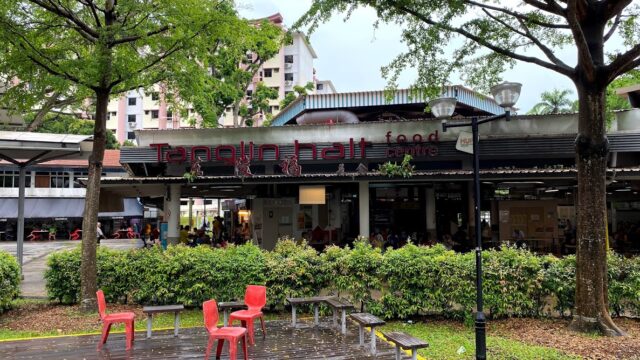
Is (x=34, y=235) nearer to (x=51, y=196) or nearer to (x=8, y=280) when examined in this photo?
(x=51, y=196)

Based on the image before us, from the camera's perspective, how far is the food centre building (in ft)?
48.5

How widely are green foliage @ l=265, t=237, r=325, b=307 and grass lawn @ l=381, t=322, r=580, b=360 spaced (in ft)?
5.56

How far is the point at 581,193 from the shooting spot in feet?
27.4

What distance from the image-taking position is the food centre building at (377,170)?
14.8m

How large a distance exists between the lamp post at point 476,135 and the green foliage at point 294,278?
11.6 feet

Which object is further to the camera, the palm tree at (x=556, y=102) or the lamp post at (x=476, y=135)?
the palm tree at (x=556, y=102)

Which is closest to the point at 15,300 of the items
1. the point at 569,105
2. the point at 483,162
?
the point at 483,162

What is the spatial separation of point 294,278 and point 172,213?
26.8ft

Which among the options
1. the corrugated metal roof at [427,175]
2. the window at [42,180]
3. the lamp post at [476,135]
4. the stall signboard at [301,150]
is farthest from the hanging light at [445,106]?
the window at [42,180]

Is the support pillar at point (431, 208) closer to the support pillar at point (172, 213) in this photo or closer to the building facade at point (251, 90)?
the support pillar at point (172, 213)

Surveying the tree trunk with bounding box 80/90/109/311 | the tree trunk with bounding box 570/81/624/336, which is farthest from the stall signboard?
the tree trunk with bounding box 570/81/624/336

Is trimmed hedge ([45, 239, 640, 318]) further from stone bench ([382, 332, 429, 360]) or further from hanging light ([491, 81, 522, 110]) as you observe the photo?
hanging light ([491, 81, 522, 110])

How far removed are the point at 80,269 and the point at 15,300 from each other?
198 cm

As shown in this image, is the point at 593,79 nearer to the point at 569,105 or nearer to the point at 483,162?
the point at 483,162
